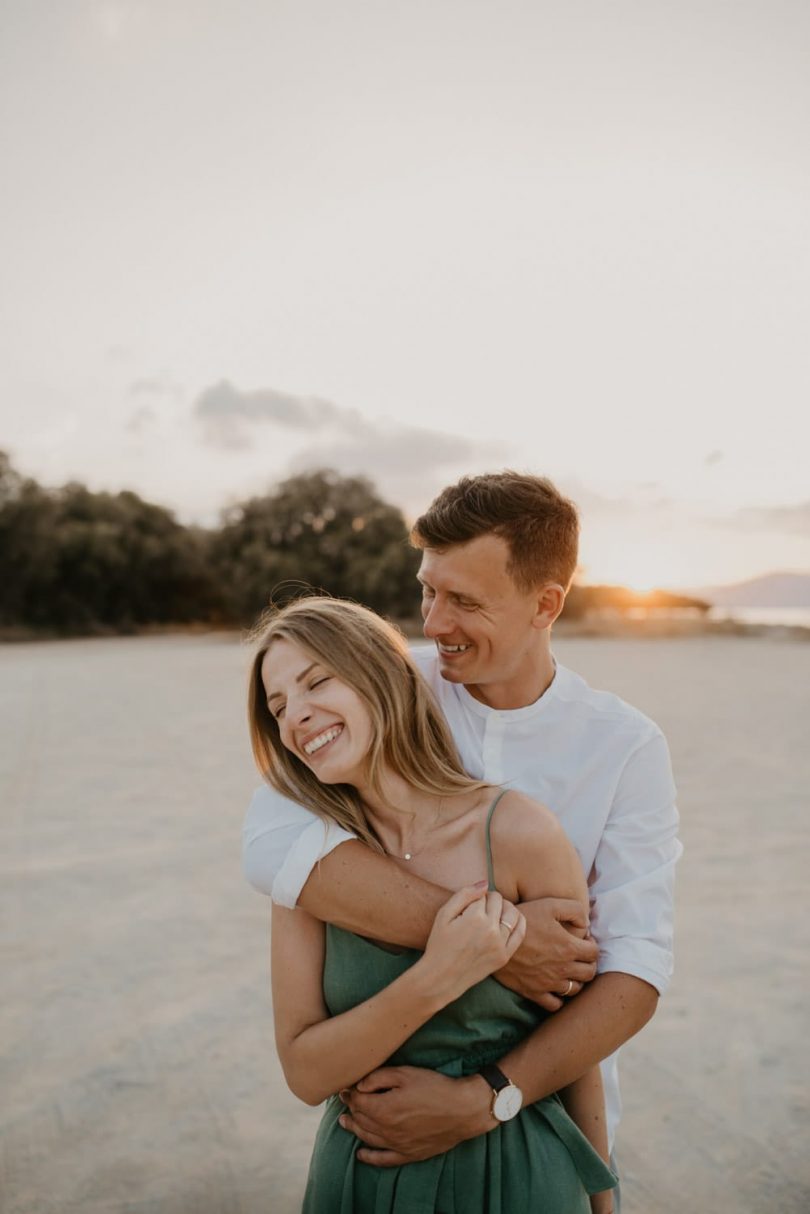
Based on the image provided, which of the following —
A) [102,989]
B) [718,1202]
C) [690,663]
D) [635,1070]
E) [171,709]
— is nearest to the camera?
[718,1202]

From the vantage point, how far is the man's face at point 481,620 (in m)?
2.38

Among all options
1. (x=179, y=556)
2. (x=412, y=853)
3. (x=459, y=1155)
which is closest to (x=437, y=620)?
(x=412, y=853)

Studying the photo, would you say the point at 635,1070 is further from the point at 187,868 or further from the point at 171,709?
the point at 171,709

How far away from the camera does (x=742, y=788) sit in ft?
29.2

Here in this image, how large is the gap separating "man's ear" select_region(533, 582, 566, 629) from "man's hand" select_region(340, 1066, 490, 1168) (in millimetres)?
1069

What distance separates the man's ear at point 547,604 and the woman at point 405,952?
0.51 m

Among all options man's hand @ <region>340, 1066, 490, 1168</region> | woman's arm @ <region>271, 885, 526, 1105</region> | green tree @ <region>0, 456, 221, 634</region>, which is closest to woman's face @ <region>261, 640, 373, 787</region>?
woman's arm @ <region>271, 885, 526, 1105</region>

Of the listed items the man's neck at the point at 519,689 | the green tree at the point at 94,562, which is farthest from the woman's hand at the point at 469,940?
the green tree at the point at 94,562

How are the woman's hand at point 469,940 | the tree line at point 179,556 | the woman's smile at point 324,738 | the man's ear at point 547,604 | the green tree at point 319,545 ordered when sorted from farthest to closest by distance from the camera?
the tree line at point 179,556, the green tree at point 319,545, the man's ear at point 547,604, the woman's smile at point 324,738, the woman's hand at point 469,940

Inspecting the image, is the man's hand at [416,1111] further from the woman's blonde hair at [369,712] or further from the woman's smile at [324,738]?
the woman's smile at [324,738]

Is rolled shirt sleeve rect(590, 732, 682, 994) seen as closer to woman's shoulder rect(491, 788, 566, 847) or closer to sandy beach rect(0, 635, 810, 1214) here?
woman's shoulder rect(491, 788, 566, 847)

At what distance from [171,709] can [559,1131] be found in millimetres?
12919

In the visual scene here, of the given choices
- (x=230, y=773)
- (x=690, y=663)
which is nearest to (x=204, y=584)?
(x=690, y=663)

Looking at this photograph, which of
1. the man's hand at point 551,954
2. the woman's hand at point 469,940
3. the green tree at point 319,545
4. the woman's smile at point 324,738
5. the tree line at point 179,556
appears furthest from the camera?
the tree line at point 179,556
